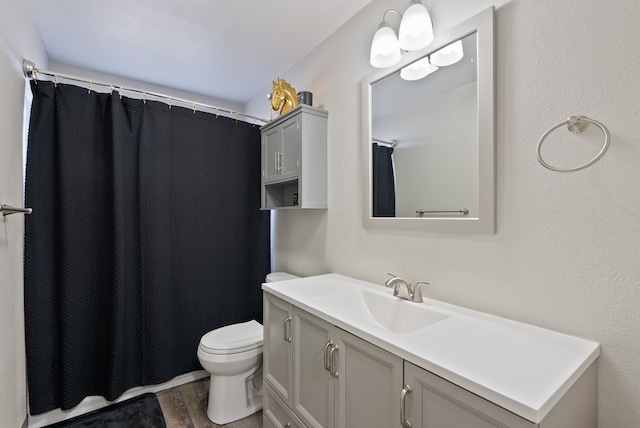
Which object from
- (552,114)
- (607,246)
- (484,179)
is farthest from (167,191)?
(607,246)

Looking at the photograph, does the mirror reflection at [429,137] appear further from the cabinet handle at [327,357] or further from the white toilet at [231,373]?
the white toilet at [231,373]

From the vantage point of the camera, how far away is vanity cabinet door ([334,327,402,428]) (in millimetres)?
903

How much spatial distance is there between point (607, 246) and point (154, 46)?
110 inches

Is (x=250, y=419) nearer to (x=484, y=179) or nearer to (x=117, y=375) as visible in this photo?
(x=117, y=375)

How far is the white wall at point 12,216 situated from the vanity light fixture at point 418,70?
6.15ft

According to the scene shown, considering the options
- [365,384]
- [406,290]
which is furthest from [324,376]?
[406,290]

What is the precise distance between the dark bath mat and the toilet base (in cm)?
31

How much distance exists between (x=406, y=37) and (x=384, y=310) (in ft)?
4.26

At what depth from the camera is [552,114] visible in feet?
3.26

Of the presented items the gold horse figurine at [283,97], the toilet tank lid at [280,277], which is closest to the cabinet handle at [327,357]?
the toilet tank lid at [280,277]

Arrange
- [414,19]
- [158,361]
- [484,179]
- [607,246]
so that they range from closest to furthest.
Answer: [607,246], [484,179], [414,19], [158,361]

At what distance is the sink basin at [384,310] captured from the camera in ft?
4.10

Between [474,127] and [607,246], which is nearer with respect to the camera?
[607,246]

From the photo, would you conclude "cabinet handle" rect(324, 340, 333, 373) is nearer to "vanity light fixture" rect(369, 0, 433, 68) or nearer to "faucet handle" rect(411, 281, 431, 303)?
"faucet handle" rect(411, 281, 431, 303)
